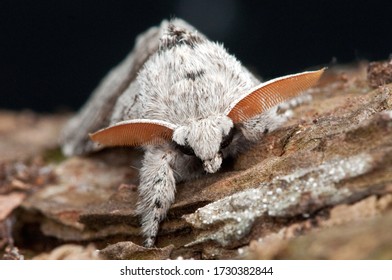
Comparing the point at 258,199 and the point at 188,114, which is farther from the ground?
the point at 188,114

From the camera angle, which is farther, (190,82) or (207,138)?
(190,82)

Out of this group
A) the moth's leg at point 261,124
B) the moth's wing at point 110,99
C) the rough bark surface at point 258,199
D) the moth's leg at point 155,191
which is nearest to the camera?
the rough bark surface at point 258,199

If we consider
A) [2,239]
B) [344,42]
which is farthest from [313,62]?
[2,239]

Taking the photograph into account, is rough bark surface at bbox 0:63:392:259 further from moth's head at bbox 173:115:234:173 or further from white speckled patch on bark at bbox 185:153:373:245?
moth's head at bbox 173:115:234:173

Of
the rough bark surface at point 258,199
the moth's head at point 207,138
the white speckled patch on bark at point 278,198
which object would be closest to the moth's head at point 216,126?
the moth's head at point 207,138

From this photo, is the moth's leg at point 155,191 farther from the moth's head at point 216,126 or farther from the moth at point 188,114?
the moth's head at point 216,126

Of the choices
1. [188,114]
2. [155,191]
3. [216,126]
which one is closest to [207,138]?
[216,126]

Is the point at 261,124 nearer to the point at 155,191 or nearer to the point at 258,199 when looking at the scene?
the point at 155,191
